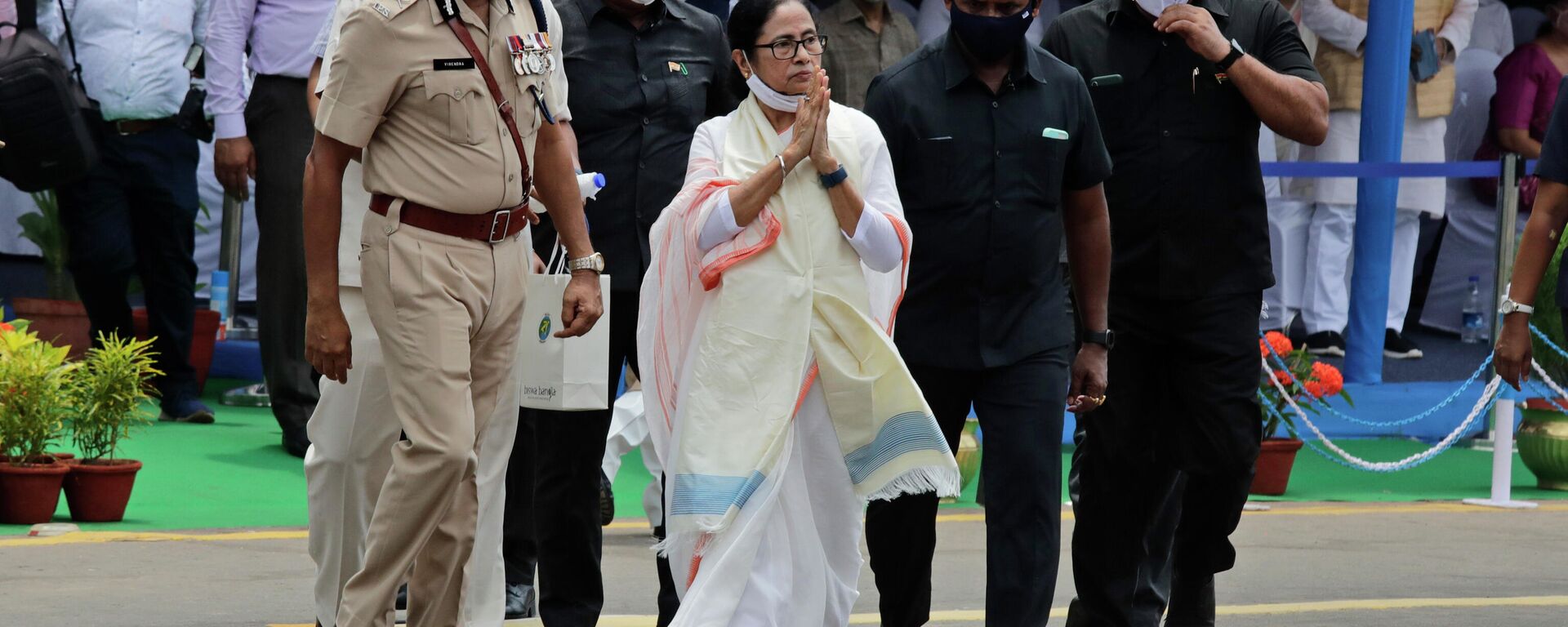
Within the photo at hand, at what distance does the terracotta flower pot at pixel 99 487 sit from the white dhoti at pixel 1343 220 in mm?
7950

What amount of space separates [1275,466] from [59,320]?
627cm

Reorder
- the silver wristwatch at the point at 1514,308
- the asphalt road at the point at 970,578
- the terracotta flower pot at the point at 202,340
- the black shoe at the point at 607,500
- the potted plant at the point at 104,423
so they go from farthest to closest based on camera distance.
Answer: the terracotta flower pot at the point at 202,340 < the black shoe at the point at 607,500 < the potted plant at the point at 104,423 < the asphalt road at the point at 970,578 < the silver wristwatch at the point at 1514,308

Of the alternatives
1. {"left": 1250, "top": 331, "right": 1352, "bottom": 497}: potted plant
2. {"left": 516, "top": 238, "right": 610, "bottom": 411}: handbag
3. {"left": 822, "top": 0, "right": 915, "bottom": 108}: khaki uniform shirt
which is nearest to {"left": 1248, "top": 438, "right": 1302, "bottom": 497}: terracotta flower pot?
{"left": 1250, "top": 331, "right": 1352, "bottom": 497}: potted plant

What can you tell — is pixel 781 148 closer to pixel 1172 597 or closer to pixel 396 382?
pixel 396 382

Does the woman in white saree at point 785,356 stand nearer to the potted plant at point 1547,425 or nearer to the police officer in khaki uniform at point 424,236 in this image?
the police officer in khaki uniform at point 424,236

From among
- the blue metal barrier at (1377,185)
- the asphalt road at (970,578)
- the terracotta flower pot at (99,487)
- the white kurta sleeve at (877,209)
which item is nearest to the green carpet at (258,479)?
the terracotta flower pot at (99,487)

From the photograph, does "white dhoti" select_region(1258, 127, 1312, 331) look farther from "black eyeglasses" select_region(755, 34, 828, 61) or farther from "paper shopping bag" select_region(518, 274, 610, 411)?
"black eyeglasses" select_region(755, 34, 828, 61)

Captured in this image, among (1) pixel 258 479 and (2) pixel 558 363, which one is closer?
(2) pixel 558 363

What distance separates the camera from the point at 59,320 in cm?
1103

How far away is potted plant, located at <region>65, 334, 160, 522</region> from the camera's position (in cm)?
791

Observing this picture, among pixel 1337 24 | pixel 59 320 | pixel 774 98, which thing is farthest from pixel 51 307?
pixel 1337 24

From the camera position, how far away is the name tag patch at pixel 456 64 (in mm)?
5211

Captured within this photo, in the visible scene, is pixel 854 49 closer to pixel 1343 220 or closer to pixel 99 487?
pixel 1343 220

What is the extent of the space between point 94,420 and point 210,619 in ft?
5.86
